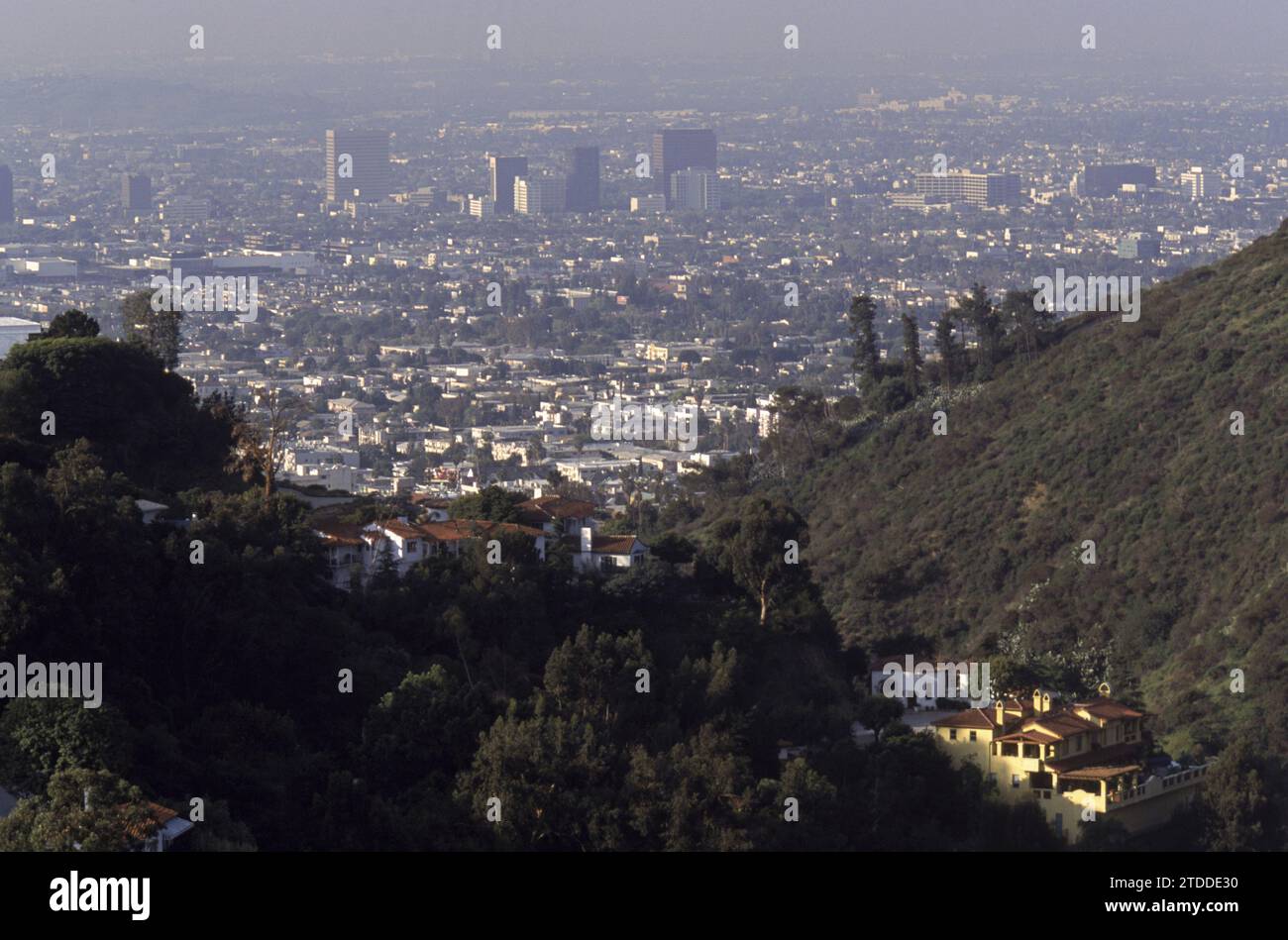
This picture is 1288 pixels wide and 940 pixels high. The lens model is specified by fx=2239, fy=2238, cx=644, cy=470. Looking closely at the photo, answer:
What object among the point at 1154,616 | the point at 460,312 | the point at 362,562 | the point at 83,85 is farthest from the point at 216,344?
the point at 83,85

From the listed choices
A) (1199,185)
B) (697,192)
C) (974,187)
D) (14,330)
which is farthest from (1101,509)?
(697,192)

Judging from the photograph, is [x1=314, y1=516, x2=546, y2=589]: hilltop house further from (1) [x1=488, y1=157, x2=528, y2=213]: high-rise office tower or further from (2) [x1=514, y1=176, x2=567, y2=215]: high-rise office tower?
(2) [x1=514, y1=176, x2=567, y2=215]: high-rise office tower

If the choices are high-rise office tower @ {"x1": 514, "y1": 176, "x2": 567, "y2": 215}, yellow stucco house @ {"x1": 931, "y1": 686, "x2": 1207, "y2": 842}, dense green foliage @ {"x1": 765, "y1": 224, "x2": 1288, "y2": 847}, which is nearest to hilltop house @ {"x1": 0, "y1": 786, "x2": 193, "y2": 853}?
yellow stucco house @ {"x1": 931, "y1": 686, "x2": 1207, "y2": 842}

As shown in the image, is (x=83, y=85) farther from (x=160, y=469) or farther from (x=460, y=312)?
(x=160, y=469)

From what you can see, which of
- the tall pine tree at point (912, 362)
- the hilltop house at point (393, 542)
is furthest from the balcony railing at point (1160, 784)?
the tall pine tree at point (912, 362)

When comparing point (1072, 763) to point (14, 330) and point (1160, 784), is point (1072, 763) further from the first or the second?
point (14, 330)

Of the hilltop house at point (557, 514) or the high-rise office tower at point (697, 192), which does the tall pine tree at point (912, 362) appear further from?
the high-rise office tower at point (697, 192)
